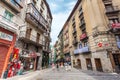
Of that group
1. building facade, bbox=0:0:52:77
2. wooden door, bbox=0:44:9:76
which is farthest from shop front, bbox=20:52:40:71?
wooden door, bbox=0:44:9:76

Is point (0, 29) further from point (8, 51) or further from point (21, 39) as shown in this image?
point (21, 39)

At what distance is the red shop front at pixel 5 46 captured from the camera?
950 cm

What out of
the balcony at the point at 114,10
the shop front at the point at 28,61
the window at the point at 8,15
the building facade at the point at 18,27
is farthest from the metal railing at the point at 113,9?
the shop front at the point at 28,61

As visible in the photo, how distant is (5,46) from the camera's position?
33.0 ft

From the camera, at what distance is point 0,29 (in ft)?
30.7

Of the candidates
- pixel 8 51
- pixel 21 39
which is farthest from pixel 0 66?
pixel 21 39

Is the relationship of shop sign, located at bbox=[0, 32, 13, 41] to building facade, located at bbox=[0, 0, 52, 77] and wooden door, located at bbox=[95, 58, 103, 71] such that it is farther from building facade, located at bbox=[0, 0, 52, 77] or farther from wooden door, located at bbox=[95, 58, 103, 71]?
wooden door, located at bbox=[95, 58, 103, 71]

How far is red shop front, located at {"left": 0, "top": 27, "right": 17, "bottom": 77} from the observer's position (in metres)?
9.50

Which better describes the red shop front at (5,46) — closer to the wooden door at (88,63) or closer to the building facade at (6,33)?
the building facade at (6,33)

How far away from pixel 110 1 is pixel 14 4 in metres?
16.4

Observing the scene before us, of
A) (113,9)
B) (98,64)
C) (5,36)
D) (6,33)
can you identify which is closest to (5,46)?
(5,36)

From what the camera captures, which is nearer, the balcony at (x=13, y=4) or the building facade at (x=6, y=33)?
the building facade at (x=6, y=33)

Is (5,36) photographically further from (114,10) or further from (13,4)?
(114,10)

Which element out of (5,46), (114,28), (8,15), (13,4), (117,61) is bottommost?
(117,61)
